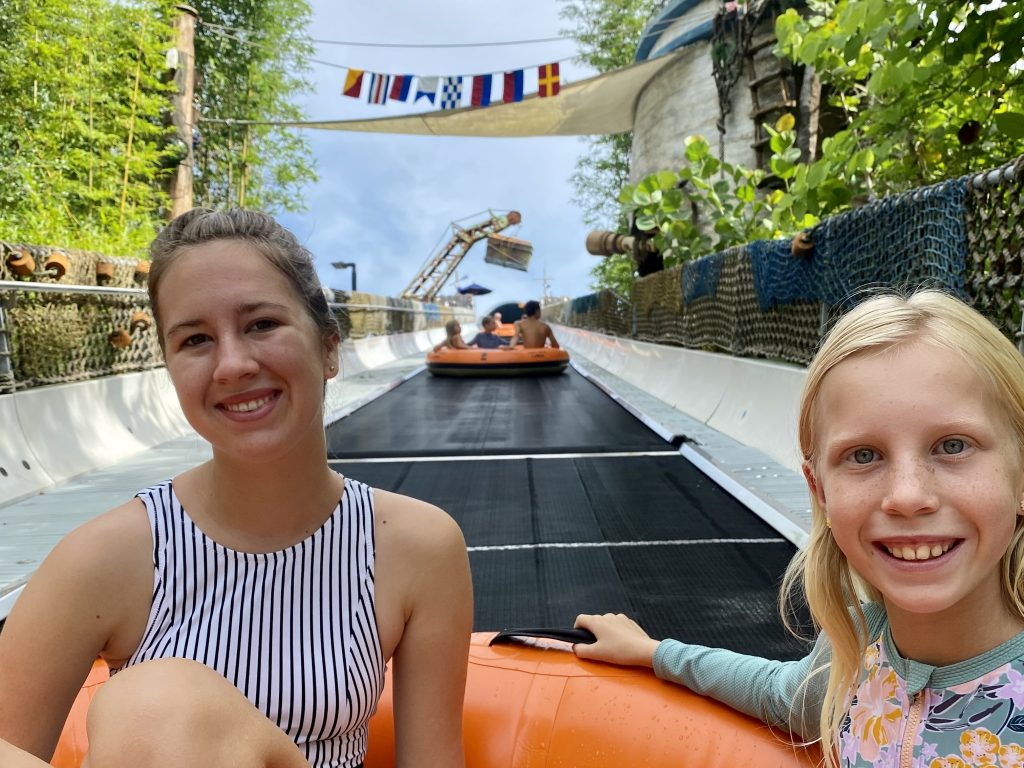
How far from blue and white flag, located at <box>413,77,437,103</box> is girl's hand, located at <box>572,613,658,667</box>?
1974cm

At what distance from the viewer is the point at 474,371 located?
11734mm

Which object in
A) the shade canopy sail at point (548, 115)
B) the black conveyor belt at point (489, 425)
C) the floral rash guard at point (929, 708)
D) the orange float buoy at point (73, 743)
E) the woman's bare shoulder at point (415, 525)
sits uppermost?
the shade canopy sail at point (548, 115)

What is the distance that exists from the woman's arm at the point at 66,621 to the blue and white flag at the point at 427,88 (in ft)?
65.7

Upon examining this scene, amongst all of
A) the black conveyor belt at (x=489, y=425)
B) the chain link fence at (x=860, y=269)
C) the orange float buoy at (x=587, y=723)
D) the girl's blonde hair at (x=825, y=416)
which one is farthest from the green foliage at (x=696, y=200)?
the girl's blonde hair at (x=825, y=416)

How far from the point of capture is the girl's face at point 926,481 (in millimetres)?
942

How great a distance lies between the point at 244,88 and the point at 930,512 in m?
18.8

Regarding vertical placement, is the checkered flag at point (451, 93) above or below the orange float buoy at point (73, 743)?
above

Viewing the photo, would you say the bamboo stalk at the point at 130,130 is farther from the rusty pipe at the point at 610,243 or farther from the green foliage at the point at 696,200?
the rusty pipe at the point at 610,243

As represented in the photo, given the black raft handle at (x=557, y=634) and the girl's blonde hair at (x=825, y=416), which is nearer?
the girl's blonde hair at (x=825, y=416)

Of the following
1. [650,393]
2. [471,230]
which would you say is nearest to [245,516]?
[650,393]

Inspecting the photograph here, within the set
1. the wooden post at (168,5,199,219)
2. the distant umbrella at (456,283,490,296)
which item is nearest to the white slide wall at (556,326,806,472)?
the wooden post at (168,5,199,219)

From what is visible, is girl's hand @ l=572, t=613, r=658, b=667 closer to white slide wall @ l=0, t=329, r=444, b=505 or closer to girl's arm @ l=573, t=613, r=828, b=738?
girl's arm @ l=573, t=613, r=828, b=738

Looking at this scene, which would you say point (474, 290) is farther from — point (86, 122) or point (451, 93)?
point (86, 122)

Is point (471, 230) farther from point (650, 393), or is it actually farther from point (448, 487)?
point (448, 487)
